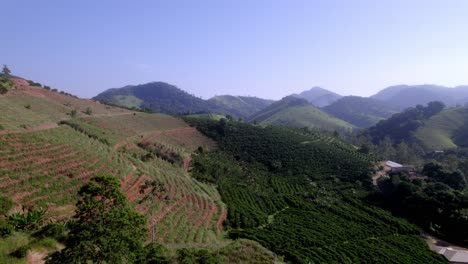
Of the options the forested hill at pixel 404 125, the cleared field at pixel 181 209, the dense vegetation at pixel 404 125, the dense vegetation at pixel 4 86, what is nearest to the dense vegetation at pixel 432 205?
the cleared field at pixel 181 209

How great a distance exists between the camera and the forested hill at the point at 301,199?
3312cm

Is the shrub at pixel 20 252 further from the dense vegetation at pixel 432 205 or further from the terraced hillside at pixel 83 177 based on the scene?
the dense vegetation at pixel 432 205

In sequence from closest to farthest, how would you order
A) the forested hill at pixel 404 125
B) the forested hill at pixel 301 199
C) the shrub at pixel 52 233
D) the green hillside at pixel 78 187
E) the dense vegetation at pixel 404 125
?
1. the shrub at pixel 52 233
2. the green hillside at pixel 78 187
3. the forested hill at pixel 301 199
4. the forested hill at pixel 404 125
5. the dense vegetation at pixel 404 125

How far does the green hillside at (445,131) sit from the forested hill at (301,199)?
261 feet

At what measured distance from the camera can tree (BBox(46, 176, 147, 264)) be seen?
1154cm

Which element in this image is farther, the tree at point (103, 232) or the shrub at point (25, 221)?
the shrub at point (25, 221)

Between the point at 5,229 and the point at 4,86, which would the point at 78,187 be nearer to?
the point at 5,229

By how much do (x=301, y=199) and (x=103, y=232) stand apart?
145 feet

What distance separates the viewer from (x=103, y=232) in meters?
12.3

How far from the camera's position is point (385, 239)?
130ft

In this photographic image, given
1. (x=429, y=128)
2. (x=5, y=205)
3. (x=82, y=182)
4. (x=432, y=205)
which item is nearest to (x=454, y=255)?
(x=432, y=205)

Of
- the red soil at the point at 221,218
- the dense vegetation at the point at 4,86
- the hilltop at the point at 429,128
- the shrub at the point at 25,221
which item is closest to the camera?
the shrub at the point at 25,221

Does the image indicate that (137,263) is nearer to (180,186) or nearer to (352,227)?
(180,186)

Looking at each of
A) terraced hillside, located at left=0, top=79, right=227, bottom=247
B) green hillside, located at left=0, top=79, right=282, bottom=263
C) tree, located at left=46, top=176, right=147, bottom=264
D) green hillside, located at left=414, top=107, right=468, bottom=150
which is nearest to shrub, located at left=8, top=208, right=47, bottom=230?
green hillside, located at left=0, top=79, right=282, bottom=263
